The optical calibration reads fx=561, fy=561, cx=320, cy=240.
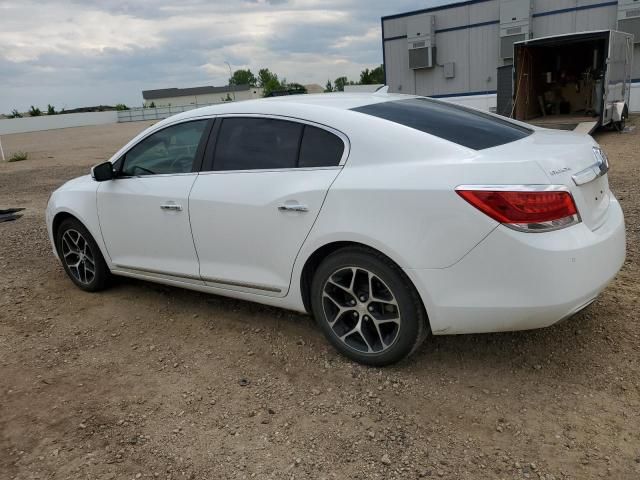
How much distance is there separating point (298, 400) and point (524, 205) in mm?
1600

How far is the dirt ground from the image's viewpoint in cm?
262

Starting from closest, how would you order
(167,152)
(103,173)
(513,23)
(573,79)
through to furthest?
(167,152) → (103,173) → (573,79) → (513,23)

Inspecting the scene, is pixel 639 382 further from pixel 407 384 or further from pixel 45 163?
pixel 45 163

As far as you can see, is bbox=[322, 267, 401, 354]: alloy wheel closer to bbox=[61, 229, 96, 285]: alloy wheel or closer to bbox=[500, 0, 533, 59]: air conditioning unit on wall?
bbox=[61, 229, 96, 285]: alloy wheel

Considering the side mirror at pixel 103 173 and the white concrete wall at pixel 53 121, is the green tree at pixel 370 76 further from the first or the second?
the side mirror at pixel 103 173

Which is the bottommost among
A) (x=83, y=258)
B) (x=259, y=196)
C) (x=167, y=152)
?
(x=83, y=258)

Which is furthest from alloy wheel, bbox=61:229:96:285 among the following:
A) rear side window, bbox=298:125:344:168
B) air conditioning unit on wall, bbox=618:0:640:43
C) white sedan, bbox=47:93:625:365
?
air conditioning unit on wall, bbox=618:0:640:43

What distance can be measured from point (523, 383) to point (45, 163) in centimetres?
1831

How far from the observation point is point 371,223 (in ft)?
9.91

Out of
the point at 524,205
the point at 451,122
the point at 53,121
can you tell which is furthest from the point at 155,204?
the point at 53,121

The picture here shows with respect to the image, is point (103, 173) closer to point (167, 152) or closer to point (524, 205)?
point (167, 152)

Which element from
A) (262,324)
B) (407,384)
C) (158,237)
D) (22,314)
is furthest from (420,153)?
(22,314)

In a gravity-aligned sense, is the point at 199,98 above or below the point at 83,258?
below

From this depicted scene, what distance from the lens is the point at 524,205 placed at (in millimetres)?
2684
